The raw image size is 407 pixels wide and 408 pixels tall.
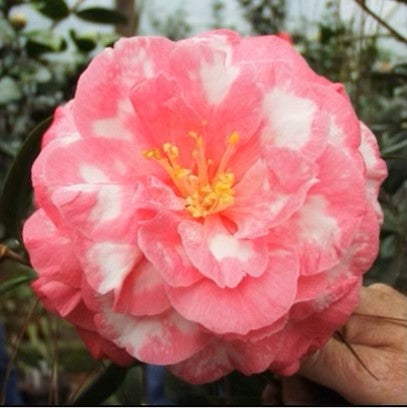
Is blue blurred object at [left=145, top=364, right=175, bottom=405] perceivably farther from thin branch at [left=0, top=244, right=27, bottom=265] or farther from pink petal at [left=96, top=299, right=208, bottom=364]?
pink petal at [left=96, top=299, right=208, bottom=364]

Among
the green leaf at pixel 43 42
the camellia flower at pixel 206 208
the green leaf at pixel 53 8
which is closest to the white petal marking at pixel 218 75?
the camellia flower at pixel 206 208

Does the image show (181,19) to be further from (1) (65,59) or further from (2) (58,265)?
(2) (58,265)

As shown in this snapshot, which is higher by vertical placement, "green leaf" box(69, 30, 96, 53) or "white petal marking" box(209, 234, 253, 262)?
"white petal marking" box(209, 234, 253, 262)

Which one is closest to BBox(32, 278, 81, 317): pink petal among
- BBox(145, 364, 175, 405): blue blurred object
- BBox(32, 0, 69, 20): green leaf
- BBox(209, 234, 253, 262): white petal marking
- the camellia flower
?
the camellia flower

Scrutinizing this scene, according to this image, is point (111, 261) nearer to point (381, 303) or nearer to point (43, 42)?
point (381, 303)

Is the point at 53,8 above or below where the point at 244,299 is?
below

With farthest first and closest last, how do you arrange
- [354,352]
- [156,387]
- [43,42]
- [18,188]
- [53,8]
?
[43,42], [53,8], [156,387], [18,188], [354,352]

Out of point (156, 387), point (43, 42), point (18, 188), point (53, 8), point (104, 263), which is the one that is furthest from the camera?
point (43, 42)

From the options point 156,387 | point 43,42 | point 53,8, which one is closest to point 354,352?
point 156,387
